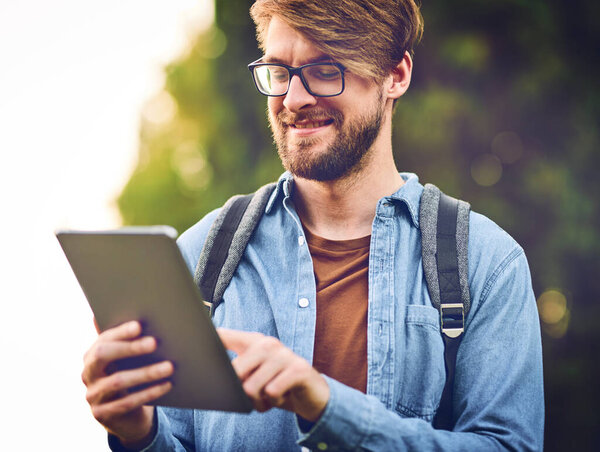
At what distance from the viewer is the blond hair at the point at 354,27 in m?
2.22

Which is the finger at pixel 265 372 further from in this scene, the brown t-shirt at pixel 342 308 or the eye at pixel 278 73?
the eye at pixel 278 73

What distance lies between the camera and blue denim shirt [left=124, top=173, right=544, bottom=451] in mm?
1923

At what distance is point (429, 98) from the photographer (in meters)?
5.91

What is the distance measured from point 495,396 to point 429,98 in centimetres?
442

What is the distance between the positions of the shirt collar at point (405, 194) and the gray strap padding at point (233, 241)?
0.04 meters

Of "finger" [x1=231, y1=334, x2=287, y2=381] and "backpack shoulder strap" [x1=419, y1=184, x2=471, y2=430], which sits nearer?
"finger" [x1=231, y1=334, x2=287, y2=381]

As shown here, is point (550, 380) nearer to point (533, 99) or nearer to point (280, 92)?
point (533, 99)

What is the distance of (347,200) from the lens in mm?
2369

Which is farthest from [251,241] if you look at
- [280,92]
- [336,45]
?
[336,45]

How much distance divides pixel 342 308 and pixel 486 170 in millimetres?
4264

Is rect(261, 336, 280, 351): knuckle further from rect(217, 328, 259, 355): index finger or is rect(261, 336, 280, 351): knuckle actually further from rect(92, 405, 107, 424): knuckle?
rect(92, 405, 107, 424): knuckle

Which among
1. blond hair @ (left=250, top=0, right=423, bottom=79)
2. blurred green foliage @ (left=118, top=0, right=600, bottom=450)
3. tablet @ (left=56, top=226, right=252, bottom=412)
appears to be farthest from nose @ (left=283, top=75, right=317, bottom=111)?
blurred green foliage @ (left=118, top=0, right=600, bottom=450)

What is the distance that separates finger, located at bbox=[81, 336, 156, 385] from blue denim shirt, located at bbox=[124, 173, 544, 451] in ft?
1.32

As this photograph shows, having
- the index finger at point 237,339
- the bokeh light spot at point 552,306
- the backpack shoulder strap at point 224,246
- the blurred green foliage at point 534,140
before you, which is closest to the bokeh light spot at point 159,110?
the blurred green foliage at point 534,140
